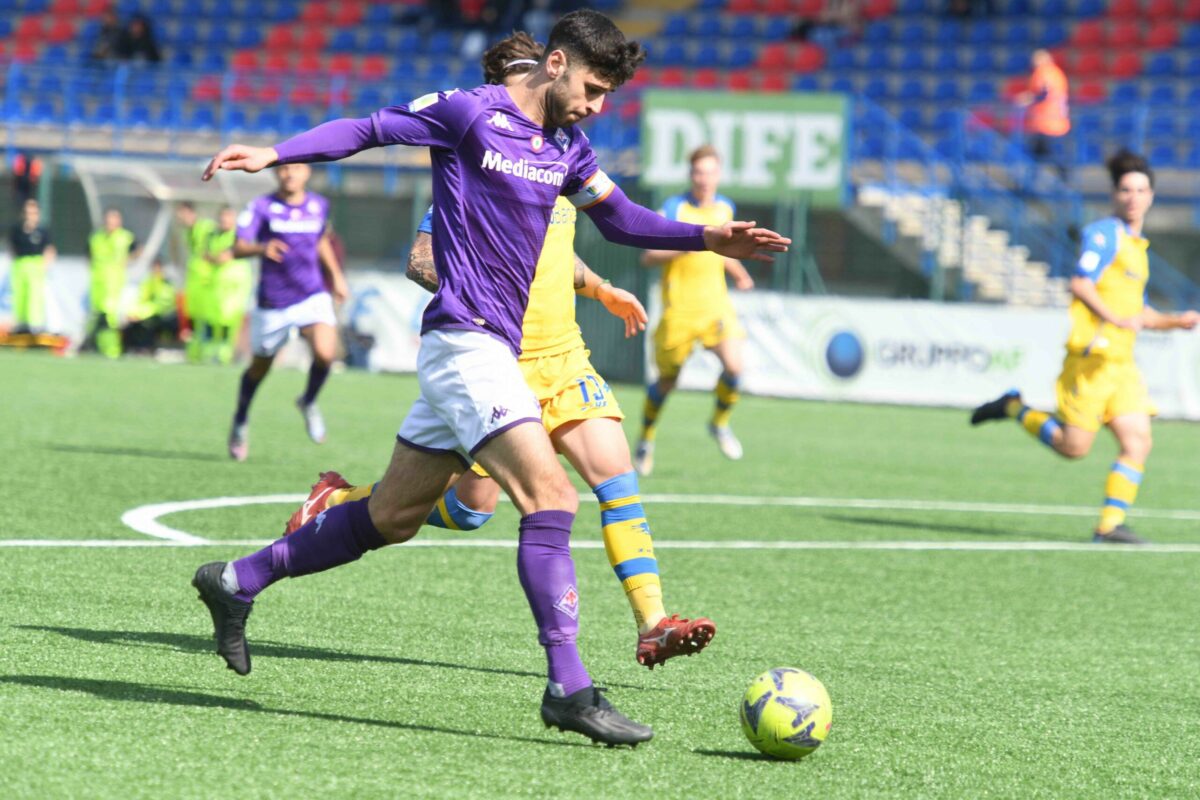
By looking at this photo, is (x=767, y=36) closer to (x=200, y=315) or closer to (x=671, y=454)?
(x=200, y=315)

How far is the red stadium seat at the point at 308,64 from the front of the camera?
107 ft

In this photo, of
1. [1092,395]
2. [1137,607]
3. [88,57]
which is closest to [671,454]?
[1092,395]

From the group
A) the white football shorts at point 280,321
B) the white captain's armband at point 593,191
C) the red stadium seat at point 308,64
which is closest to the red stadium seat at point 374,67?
the red stadium seat at point 308,64

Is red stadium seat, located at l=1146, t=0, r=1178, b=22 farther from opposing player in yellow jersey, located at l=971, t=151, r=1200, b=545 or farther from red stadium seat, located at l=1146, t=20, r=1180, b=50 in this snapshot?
opposing player in yellow jersey, located at l=971, t=151, r=1200, b=545

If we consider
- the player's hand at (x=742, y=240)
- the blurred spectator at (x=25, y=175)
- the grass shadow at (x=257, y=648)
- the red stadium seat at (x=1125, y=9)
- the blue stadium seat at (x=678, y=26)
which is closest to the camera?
the player's hand at (x=742, y=240)

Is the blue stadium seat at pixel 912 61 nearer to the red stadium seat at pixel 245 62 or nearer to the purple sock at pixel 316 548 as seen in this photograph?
the red stadium seat at pixel 245 62

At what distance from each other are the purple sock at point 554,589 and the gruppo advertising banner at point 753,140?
1821cm

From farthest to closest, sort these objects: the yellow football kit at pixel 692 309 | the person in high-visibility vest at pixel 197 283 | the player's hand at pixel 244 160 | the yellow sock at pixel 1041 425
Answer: the person in high-visibility vest at pixel 197 283 → the yellow football kit at pixel 692 309 → the yellow sock at pixel 1041 425 → the player's hand at pixel 244 160

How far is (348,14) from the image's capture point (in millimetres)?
34469

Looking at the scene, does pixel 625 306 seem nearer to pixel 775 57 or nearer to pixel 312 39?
pixel 775 57

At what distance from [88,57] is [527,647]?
28.5m

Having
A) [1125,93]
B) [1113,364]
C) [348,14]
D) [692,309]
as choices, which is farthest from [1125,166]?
[348,14]

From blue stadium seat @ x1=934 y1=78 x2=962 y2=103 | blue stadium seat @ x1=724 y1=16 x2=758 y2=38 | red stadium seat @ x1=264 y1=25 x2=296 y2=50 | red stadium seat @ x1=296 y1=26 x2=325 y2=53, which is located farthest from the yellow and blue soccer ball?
red stadium seat @ x1=264 y1=25 x2=296 y2=50

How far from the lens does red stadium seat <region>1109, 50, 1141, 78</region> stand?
93.3 ft
